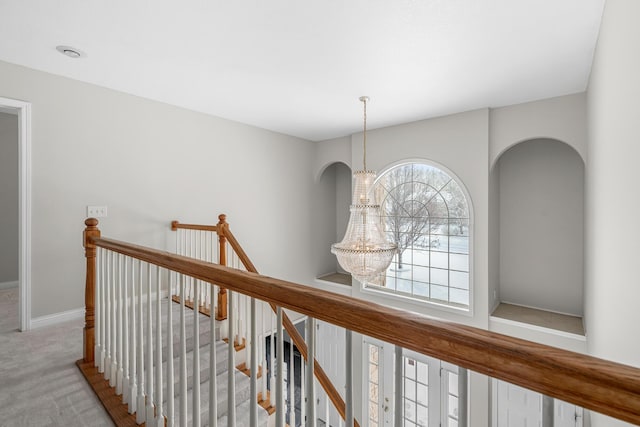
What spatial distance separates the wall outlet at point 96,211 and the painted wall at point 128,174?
47 mm

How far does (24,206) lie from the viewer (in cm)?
265

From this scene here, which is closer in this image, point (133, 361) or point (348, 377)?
point (348, 377)

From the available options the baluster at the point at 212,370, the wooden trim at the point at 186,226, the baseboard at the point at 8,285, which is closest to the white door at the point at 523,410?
the baluster at the point at 212,370

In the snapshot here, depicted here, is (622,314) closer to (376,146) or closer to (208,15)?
(208,15)

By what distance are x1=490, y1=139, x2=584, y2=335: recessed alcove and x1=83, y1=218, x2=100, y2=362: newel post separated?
13.7 feet

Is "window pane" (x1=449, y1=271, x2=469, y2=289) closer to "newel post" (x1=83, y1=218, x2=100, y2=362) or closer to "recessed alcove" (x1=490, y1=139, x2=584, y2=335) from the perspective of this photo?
"recessed alcove" (x1=490, y1=139, x2=584, y2=335)

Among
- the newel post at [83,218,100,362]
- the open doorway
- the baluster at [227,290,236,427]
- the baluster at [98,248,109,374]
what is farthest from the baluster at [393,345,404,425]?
the open doorway

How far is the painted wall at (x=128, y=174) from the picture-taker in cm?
277

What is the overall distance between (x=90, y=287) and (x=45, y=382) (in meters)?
0.61

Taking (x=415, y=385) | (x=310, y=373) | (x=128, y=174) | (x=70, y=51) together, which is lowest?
(x=415, y=385)

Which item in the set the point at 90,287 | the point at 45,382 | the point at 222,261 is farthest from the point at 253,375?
the point at 222,261

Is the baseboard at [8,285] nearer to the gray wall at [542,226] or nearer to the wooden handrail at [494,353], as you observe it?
the wooden handrail at [494,353]

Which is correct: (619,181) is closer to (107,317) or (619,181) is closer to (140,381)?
(140,381)

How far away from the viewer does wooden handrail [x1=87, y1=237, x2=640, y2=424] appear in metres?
0.43
